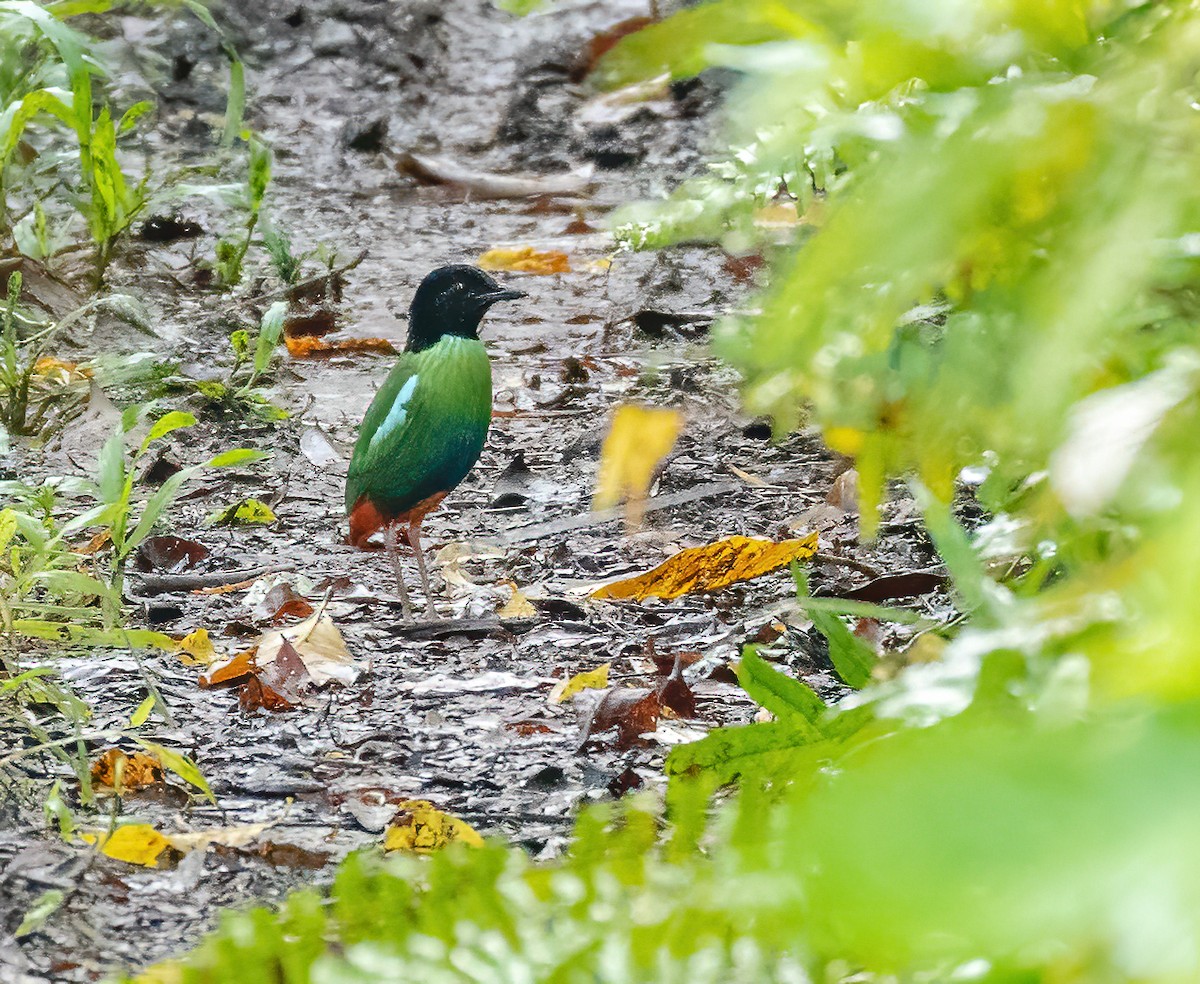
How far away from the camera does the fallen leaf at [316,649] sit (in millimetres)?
2576

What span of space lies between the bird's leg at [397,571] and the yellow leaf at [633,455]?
0.52 metres

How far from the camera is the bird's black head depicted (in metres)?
3.30

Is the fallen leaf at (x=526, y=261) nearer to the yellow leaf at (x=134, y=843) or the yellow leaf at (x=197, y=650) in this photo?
the yellow leaf at (x=197, y=650)

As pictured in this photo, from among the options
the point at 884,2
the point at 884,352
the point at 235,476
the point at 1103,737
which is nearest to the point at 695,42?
the point at 884,2

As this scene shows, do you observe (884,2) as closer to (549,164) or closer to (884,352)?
(884,352)

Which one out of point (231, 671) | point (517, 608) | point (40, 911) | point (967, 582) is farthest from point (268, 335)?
point (967, 582)

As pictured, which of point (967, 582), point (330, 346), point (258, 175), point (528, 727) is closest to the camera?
point (967, 582)

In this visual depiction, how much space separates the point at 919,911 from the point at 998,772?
5cm

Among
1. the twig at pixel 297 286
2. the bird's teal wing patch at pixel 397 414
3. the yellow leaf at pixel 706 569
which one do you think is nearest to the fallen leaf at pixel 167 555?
the bird's teal wing patch at pixel 397 414

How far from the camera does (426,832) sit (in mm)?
1979

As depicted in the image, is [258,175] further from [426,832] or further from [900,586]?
[426,832]

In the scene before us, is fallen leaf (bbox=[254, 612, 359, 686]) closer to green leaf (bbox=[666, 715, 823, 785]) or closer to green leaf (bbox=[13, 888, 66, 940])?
green leaf (bbox=[13, 888, 66, 940])

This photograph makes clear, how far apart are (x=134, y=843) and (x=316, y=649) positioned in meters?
0.72

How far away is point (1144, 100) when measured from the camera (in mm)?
527
